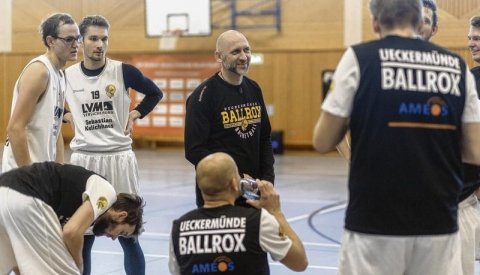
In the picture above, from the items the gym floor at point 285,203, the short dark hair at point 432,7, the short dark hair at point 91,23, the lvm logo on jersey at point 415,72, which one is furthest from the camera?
the gym floor at point 285,203

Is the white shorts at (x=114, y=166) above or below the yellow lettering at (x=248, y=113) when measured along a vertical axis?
below

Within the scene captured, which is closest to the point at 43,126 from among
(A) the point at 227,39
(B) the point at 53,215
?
(B) the point at 53,215

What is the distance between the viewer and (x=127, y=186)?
571 centimetres

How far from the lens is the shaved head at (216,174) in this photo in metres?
3.37

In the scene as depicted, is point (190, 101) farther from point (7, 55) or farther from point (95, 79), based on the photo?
point (7, 55)

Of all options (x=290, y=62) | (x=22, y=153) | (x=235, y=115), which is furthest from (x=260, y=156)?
(x=290, y=62)

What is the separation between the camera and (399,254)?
3090mm

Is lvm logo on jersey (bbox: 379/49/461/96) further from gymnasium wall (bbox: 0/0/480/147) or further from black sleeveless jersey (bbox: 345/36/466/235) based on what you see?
gymnasium wall (bbox: 0/0/480/147)

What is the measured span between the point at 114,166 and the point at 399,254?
9.92 ft

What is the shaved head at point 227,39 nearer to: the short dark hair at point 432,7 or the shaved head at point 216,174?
the short dark hair at point 432,7

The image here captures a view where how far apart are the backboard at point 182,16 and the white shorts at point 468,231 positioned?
16.2 meters

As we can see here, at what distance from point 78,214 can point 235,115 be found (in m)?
1.27

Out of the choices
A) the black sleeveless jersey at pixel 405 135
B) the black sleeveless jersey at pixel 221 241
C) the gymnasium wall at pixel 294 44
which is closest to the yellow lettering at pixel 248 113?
the black sleeveless jersey at pixel 221 241

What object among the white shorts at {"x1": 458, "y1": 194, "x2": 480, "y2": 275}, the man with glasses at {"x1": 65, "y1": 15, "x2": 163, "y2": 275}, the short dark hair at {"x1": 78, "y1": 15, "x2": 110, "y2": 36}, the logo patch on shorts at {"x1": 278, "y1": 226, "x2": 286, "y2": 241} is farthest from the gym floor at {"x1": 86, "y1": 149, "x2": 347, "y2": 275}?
the logo patch on shorts at {"x1": 278, "y1": 226, "x2": 286, "y2": 241}
